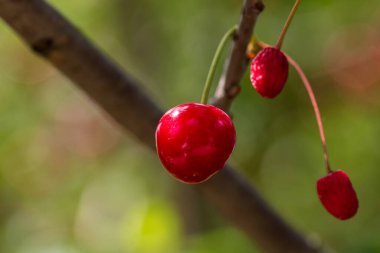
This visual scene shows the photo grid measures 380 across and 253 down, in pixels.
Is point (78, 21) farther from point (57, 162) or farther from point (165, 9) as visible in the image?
point (57, 162)

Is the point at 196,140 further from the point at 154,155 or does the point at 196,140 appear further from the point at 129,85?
the point at 154,155

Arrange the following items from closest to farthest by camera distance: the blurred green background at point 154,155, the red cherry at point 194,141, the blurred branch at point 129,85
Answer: the red cherry at point 194,141, the blurred branch at point 129,85, the blurred green background at point 154,155

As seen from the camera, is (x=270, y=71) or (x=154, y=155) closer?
(x=270, y=71)

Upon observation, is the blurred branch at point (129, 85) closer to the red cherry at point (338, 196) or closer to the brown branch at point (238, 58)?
the brown branch at point (238, 58)

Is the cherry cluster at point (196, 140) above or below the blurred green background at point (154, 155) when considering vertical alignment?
above

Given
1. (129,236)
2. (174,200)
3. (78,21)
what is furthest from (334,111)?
(78,21)

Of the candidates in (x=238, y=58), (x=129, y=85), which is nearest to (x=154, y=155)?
(x=129, y=85)

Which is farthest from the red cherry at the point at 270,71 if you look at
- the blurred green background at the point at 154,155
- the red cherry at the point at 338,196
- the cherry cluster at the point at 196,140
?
the blurred green background at the point at 154,155
